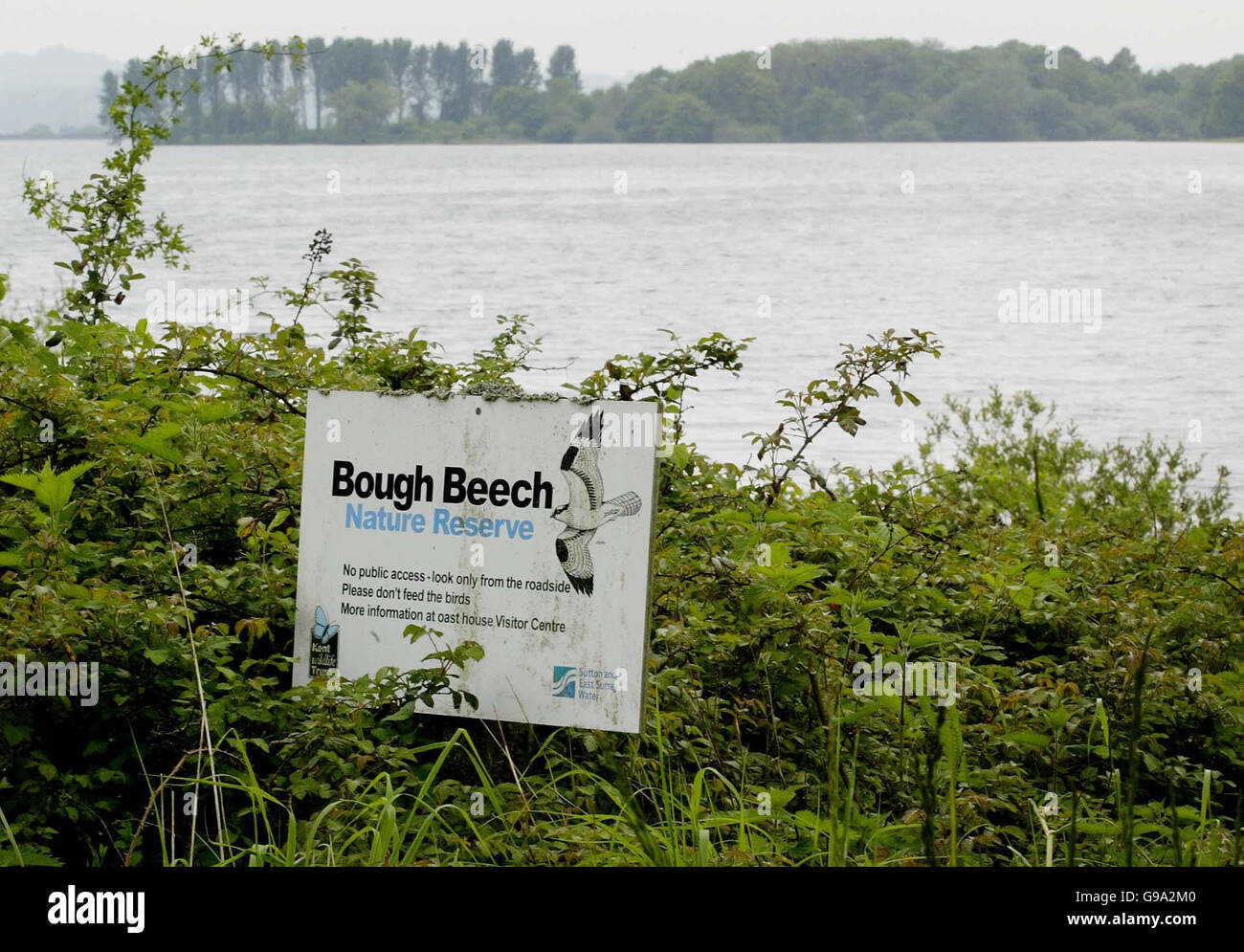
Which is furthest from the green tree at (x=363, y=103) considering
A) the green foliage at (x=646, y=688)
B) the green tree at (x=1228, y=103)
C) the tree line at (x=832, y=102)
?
the green foliage at (x=646, y=688)

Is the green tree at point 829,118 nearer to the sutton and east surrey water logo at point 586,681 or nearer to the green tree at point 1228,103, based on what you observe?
the green tree at point 1228,103

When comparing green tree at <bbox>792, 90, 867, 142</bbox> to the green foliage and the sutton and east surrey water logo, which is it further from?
the sutton and east surrey water logo

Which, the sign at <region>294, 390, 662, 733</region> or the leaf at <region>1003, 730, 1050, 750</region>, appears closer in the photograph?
the sign at <region>294, 390, 662, 733</region>

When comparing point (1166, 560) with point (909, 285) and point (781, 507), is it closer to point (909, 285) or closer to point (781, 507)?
point (781, 507)

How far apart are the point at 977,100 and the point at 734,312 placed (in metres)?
75.8

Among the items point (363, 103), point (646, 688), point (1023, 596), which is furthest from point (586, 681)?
point (363, 103)

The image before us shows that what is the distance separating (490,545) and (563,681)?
47cm

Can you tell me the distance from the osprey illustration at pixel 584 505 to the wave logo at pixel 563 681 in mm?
239

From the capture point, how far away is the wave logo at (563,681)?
4.18 meters

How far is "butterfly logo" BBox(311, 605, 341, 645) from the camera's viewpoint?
4398 millimetres

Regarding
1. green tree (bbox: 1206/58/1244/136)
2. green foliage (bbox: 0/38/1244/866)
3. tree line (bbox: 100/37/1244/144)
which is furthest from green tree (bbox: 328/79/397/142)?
green foliage (bbox: 0/38/1244/866)

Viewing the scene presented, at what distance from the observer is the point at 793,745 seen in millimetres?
4785

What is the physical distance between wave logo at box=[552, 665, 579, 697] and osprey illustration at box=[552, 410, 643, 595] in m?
0.24

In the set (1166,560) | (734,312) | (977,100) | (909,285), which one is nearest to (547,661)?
(1166,560)
